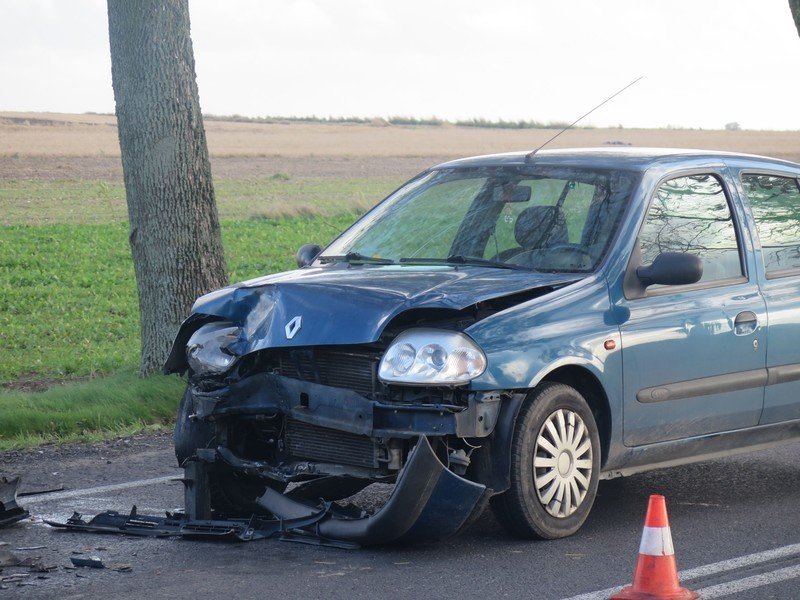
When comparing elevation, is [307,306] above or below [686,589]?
above

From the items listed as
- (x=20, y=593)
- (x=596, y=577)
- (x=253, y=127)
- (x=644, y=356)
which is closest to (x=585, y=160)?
(x=644, y=356)

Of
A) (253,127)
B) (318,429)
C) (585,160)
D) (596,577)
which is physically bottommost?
(596,577)

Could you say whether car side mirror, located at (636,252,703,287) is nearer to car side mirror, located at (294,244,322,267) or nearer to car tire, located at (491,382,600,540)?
car tire, located at (491,382,600,540)

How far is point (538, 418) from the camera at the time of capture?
5.94 m

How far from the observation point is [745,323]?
687cm

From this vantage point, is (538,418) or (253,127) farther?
(253,127)

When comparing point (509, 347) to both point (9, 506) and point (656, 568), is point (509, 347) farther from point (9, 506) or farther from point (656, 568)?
point (9, 506)

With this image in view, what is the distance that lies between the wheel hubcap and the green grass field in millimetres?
4092

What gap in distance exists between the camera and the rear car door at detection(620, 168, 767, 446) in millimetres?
6449

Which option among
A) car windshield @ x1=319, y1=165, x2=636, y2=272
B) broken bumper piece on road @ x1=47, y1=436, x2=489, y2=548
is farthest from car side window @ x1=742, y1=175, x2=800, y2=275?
broken bumper piece on road @ x1=47, y1=436, x2=489, y2=548

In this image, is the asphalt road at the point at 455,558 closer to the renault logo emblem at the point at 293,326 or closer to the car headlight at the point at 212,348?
the car headlight at the point at 212,348

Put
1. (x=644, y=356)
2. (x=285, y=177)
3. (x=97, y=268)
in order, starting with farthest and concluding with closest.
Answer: (x=285, y=177), (x=97, y=268), (x=644, y=356)

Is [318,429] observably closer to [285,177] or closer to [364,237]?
[364,237]

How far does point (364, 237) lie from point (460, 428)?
80.1 inches
